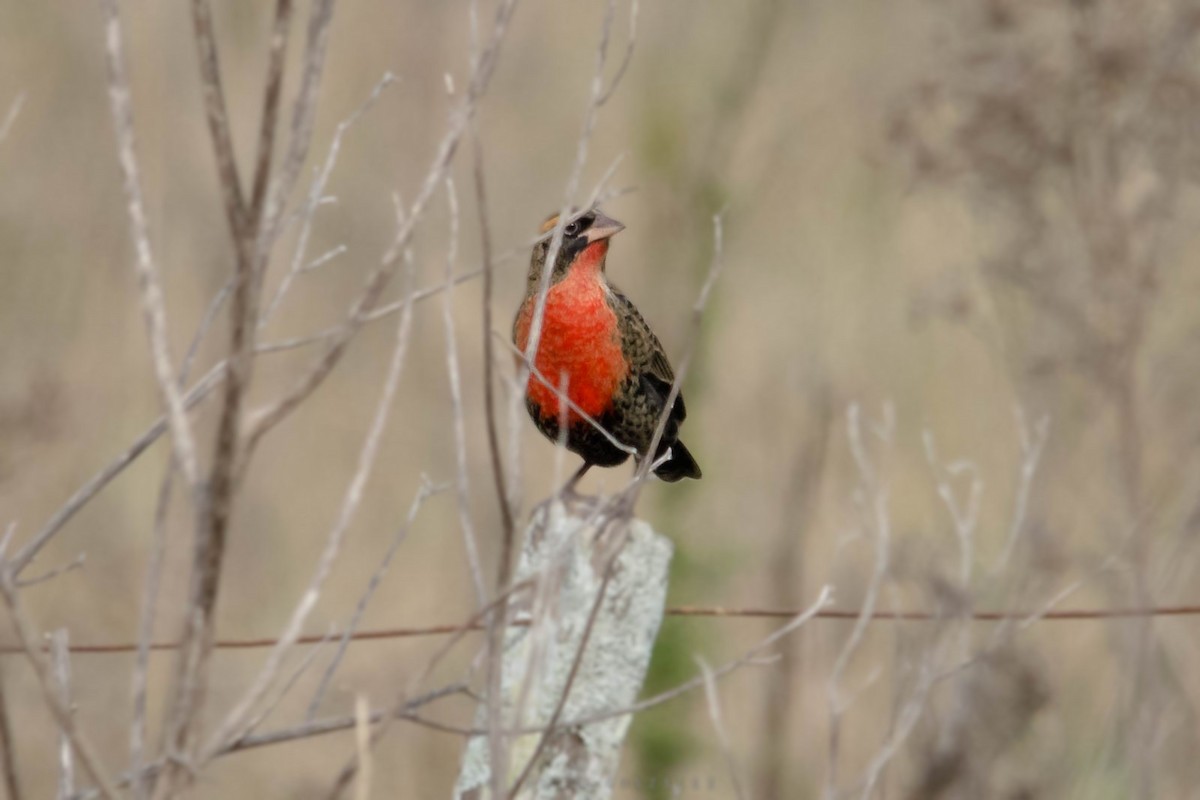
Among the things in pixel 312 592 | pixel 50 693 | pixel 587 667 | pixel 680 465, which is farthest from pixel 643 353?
pixel 50 693

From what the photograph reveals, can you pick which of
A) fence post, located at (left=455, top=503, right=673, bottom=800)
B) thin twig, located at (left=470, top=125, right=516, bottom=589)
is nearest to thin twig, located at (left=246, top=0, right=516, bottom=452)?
thin twig, located at (left=470, top=125, right=516, bottom=589)

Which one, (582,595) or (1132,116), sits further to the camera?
(1132,116)

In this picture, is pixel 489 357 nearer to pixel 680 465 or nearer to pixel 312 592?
pixel 312 592

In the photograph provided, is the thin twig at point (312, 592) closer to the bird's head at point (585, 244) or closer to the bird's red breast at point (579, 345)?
the bird's red breast at point (579, 345)

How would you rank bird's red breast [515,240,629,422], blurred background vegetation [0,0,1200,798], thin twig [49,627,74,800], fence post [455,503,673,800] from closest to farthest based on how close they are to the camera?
thin twig [49,627,74,800] → fence post [455,503,673,800] → bird's red breast [515,240,629,422] → blurred background vegetation [0,0,1200,798]

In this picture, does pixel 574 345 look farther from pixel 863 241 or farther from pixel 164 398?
pixel 863 241

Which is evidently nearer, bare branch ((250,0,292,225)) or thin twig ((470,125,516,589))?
bare branch ((250,0,292,225))

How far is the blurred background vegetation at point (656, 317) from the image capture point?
4520 mm

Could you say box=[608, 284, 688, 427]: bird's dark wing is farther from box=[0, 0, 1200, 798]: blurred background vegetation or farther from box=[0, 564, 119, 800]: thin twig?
box=[0, 564, 119, 800]: thin twig

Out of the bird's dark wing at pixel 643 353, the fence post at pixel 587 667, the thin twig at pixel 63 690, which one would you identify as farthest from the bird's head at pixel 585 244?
the thin twig at pixel 63 690

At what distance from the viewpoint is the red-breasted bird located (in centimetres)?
316

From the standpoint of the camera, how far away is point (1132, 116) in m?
3.84

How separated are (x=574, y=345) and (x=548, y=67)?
4.00m

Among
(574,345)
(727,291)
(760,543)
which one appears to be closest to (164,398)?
(574,345)
